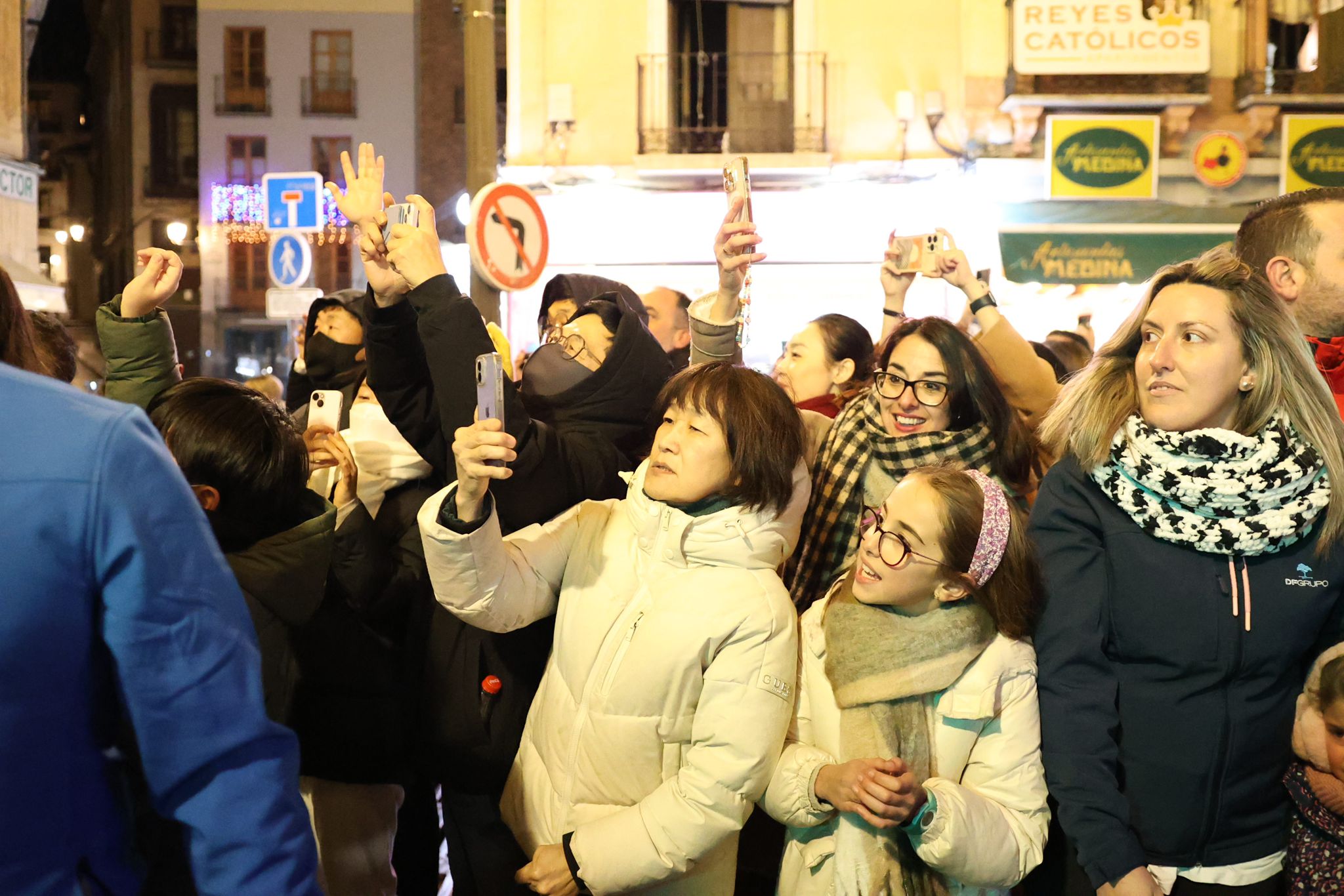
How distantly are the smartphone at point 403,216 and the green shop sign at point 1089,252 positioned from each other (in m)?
11.6

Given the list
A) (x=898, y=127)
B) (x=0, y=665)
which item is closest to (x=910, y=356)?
(x=0, y=665)

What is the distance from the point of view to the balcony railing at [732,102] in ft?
47.6

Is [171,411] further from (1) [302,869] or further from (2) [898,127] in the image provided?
(2) [898,127]

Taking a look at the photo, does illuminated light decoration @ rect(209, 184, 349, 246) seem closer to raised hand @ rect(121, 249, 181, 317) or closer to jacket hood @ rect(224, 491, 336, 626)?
raised hand @ rect(121, 249, 181, 317)

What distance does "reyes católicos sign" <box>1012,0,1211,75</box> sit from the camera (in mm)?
13422

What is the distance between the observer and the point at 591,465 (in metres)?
3.02

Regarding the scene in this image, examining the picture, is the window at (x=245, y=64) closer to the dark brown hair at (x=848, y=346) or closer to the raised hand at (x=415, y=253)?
the dark brown hair at (x=848, y=346)

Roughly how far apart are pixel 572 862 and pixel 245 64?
1334 inches

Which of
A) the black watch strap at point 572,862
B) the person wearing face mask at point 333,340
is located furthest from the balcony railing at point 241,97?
the black watch strap at point 572,862

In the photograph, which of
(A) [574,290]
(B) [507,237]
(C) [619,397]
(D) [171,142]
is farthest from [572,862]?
(D) [171,142]

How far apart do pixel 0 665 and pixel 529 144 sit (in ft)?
45.0

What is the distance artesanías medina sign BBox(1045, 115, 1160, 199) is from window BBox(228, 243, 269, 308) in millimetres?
23639

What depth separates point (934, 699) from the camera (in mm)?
2572

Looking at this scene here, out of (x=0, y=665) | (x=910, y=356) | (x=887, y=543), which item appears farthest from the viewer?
(x=910, y=356)
